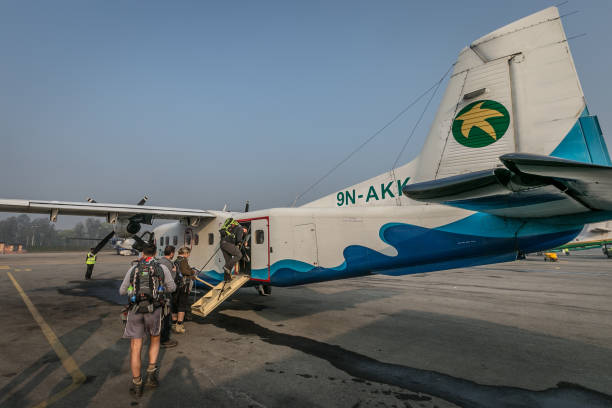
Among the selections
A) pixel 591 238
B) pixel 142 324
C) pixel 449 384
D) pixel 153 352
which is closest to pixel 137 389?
pixel 153 352

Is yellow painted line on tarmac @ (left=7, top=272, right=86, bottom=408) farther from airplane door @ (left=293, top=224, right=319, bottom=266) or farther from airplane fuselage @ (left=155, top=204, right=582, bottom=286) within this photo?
airplane door @ (left=293, top=224, right=319, bottom=266)

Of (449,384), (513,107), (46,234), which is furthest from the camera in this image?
(46,234)

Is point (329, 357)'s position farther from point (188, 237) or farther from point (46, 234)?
point (46, 234)

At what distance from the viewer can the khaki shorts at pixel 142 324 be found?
15.1 ft

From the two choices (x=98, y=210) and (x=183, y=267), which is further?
(x=98, y=210)

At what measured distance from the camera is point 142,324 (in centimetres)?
469

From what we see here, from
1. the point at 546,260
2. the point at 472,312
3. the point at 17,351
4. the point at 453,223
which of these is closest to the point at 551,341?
the point at 472,312

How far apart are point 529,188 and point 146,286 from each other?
5.45 meters

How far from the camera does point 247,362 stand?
578 cm

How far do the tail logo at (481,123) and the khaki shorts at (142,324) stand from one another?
5832mm

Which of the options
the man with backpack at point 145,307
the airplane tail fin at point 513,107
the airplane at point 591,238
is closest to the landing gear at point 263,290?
the man with backpack at point 145,307

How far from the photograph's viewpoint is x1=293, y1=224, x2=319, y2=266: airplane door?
8.48 m

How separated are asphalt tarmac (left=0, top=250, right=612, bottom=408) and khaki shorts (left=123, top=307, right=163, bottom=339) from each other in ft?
2.74

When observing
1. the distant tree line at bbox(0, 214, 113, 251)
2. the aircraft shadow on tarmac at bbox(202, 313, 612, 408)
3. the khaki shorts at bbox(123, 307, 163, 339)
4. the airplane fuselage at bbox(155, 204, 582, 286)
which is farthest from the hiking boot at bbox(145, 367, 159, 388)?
the distant tree line at bbox(0, 214, 113, 251)
